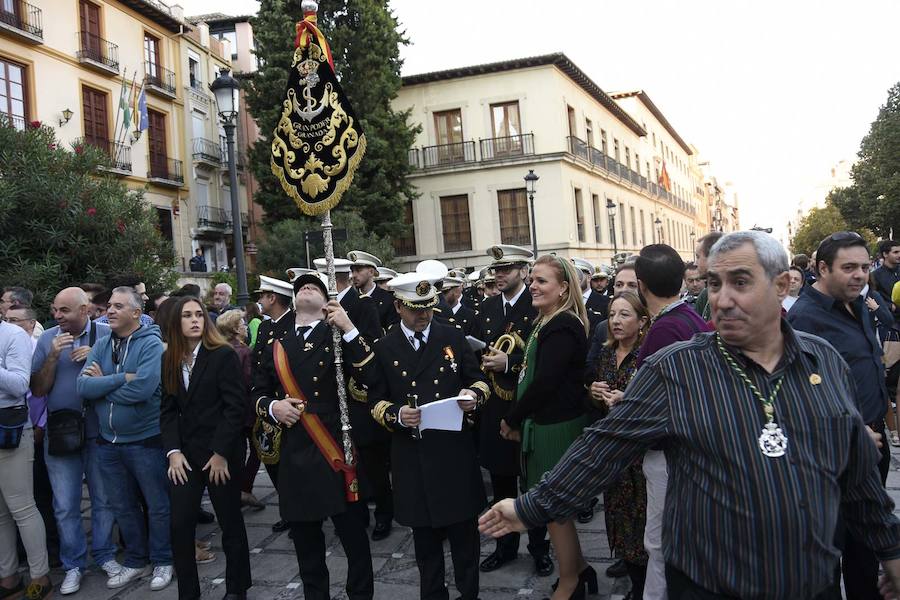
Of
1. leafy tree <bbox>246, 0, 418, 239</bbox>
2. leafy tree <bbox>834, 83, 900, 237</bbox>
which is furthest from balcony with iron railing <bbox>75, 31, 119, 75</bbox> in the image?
leafy tree <bbox>834, 83, 900, 237</bbox>

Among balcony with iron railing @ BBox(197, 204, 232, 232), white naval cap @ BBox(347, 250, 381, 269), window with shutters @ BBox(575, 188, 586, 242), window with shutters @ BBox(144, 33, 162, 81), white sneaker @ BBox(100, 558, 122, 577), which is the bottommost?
white sneaker @ BBox(100, 558, 122, 577)

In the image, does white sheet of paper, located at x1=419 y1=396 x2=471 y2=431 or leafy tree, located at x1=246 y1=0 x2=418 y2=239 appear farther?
leafy tree, located at x1=246 y1=0 x2=418 y2=239

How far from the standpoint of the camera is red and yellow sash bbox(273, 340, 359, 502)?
4.13 meters

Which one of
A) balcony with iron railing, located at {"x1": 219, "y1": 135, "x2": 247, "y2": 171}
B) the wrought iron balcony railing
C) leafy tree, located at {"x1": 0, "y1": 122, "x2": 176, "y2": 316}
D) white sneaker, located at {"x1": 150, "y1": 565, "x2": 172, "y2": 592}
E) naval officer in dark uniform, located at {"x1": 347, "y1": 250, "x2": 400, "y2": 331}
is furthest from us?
balcony with iron railing, located at {"x1": 219, "y1": 135, "x2": 247, "y2": 171}

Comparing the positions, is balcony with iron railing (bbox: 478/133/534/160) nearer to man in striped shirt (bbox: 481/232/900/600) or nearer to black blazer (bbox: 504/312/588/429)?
black blazer (bbox: 504/312/588/429)

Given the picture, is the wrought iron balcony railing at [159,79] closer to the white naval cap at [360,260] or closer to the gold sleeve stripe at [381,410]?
the white naval cap at [360,260]

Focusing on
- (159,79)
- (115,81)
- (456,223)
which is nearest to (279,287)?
(115,81)

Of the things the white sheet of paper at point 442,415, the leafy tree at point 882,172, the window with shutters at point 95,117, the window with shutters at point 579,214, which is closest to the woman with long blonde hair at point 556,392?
the white sheet of paper at point 442,415

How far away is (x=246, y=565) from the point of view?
4492 millimetres

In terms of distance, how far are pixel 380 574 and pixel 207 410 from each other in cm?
168

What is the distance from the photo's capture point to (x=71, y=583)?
4930mm

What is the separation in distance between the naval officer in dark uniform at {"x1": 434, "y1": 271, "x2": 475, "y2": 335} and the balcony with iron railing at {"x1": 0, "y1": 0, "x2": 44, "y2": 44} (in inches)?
769

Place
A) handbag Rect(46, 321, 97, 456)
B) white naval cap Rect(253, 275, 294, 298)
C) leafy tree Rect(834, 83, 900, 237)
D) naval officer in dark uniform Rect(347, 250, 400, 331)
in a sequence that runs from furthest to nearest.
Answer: leafy tree Rect(834, 83, 900, 237) < naval officer in dark uniform Rect(347, 250, 400, 331) < white naval cap Rect(253, 275, 294, 298) < handbag Rect(46, 321, 97, 456)

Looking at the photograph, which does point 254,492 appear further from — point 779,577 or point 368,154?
point 368,154
